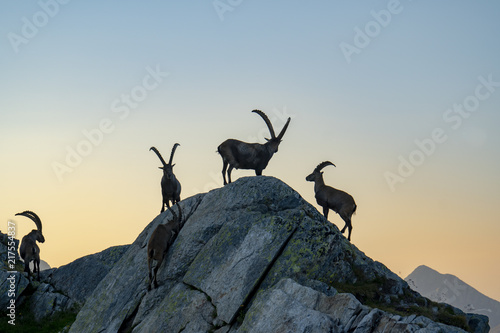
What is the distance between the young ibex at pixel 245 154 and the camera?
921 inches

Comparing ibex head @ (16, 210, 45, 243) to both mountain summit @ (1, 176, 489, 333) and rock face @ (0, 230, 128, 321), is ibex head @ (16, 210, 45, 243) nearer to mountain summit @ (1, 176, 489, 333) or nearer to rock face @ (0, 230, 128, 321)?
rock face @ (0, 230, 128, 321)

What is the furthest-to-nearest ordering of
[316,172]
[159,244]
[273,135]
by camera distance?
[316,172] → [273,135] → [159,244]


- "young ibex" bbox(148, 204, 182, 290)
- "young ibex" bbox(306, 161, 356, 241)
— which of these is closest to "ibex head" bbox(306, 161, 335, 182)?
"young ibex" bbox(306, 161, 356, 241)

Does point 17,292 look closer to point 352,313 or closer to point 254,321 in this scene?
point 254,321

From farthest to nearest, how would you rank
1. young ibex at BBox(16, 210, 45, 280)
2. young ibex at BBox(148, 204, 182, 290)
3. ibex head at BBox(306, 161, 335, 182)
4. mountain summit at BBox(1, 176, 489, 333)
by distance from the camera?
young ibex at BBox(16, 210, 45, 280) < ibex head at BBox(306, 161, 335, 182) < young ibex at BBox(148, 204, 182, 290) < mountain summit at BBox(1, 176, 489, 333)

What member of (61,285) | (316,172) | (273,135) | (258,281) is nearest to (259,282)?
(258,281)

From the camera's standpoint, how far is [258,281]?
17469mm

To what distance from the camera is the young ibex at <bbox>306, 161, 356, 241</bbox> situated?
24891 mm

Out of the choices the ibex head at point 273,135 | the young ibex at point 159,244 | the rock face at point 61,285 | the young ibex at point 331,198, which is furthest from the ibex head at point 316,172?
the rock face at point 61,285

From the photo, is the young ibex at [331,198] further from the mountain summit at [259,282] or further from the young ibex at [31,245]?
the young ibex at [31,245]

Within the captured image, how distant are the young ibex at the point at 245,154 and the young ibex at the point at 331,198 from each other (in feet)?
11.4

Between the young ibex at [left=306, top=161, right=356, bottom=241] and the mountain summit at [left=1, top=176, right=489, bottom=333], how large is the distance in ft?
15.9

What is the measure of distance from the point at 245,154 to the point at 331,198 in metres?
5.01

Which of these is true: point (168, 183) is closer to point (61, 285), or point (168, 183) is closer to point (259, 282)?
point (259, 282)
